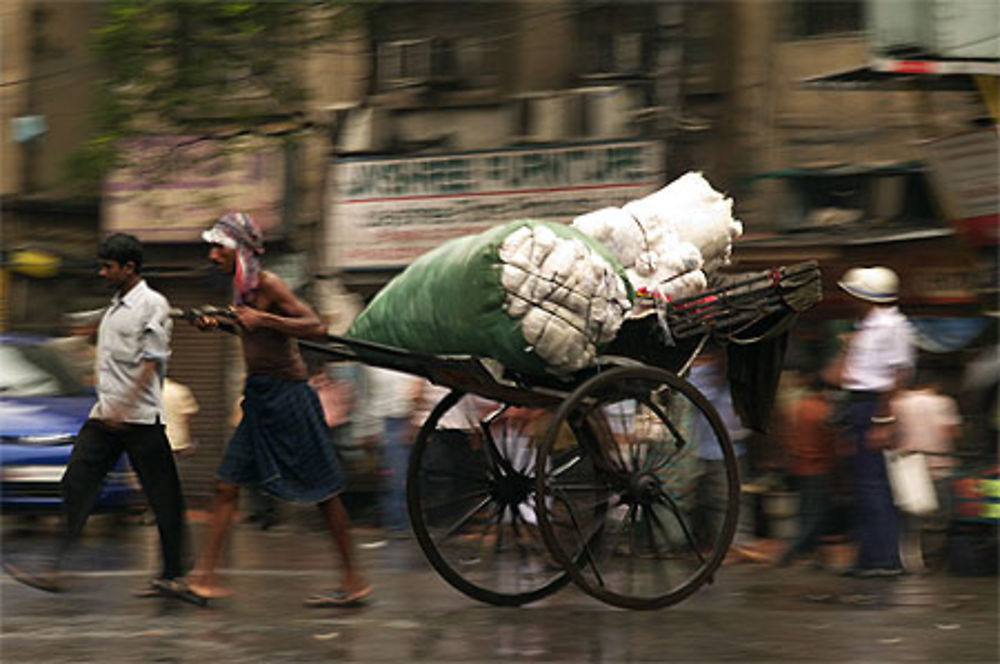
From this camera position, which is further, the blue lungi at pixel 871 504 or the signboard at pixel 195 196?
the signboard at pixel 195 196

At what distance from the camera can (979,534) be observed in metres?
8.76

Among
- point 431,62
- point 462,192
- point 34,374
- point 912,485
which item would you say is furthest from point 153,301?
point 431,62

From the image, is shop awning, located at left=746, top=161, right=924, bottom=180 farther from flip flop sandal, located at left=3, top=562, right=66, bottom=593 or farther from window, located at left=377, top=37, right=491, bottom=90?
flip flop sandal, located at left=3, top=562, right=66, bottom=593

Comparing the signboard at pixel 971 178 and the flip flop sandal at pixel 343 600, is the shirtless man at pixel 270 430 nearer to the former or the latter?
the flip flop sandal at pixel 343 600

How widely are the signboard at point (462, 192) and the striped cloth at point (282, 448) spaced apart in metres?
9.06

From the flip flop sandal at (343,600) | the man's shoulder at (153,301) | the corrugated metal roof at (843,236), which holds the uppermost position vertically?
the man's shoulder at (153,301)

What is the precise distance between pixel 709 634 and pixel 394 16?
11.7 meters

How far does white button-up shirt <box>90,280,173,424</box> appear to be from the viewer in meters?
6.87

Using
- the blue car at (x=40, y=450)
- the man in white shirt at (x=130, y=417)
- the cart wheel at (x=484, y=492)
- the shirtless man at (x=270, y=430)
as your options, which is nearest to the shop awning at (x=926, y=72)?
the cart wheel at (x=484, y=492)

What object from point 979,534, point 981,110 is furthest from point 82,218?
point 979,534

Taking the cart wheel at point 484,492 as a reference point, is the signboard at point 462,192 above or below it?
above

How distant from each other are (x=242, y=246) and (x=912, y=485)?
407 cm

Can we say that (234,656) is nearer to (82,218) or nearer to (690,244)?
(690,244)

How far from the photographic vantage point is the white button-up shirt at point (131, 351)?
6.87 meters
